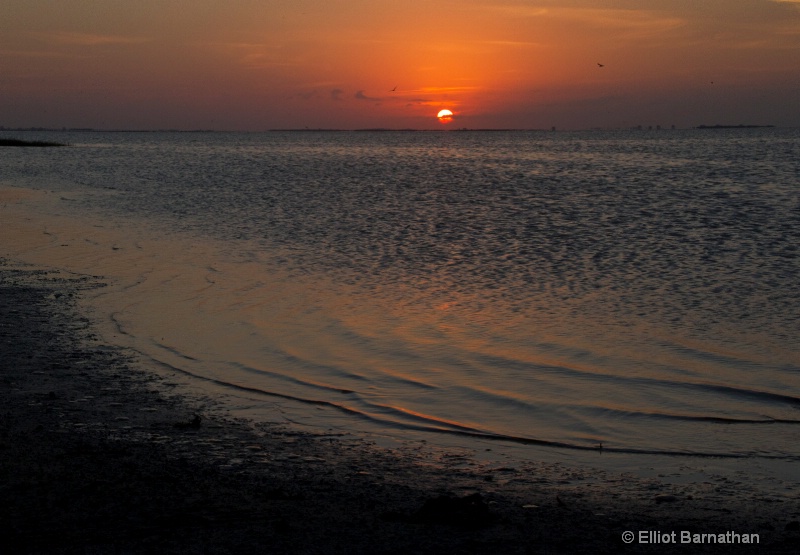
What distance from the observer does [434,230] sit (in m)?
30.1

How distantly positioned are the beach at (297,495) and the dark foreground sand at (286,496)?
0.02 metres

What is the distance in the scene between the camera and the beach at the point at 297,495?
598 cm

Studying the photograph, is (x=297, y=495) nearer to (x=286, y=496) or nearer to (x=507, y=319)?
(x=286, y=496)

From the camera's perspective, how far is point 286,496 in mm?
6859

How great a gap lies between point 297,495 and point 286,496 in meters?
0.10

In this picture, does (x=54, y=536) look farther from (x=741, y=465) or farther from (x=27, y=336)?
(x=27, y=336)

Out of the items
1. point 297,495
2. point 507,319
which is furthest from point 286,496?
point 507,319

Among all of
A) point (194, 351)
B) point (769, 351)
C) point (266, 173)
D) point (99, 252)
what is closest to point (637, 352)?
point (769, 351)

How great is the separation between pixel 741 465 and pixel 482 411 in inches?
122

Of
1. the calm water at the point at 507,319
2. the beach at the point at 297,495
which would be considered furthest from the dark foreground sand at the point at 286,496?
the calm water at the point at 507,319

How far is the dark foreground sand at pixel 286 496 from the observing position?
597 cm

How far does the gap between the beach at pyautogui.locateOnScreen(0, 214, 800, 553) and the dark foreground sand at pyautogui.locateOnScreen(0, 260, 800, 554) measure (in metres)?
0.02

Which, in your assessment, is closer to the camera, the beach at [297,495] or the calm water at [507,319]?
the beach at [297,495]

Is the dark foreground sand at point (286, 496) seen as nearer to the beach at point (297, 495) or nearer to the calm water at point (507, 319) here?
the beach at point (297, 495)
